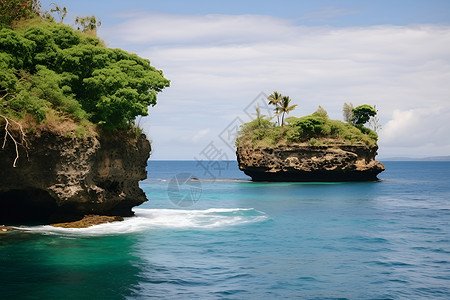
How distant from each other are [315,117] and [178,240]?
4689cm

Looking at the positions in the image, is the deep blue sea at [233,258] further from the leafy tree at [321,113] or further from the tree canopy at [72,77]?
the leafy tree at [321,113]

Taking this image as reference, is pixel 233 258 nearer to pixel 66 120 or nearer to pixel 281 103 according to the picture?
pixel 66 120

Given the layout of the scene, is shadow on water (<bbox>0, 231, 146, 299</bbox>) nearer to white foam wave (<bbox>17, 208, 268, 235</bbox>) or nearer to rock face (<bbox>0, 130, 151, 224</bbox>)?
white foam wave (<bbox>17, 208, 268, 235</bbox>)

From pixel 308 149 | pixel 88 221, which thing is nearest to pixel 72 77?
pixel 88 221

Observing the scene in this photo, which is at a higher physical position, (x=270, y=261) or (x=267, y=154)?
(x=267, y=154)

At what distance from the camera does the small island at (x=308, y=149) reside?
201ft

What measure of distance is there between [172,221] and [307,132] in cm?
4072

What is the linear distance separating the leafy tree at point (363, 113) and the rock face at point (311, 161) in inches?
245

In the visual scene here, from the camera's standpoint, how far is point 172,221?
26.1 metres

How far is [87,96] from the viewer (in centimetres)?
2325

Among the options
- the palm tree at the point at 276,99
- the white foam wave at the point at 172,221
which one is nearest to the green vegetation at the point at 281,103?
the palm tree at the point at 276,99

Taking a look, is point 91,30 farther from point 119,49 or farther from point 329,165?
point 329,165

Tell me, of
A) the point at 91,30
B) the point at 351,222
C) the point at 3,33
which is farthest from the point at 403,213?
the point at 3,33

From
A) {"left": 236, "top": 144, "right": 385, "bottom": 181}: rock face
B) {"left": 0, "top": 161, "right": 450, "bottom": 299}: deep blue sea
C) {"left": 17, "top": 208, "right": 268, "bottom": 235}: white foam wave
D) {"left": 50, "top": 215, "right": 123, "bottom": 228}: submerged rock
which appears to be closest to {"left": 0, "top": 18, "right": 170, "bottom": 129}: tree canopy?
{"left": 50, "top": 215, "right": 123, "bottom": 228}: submerged rock
